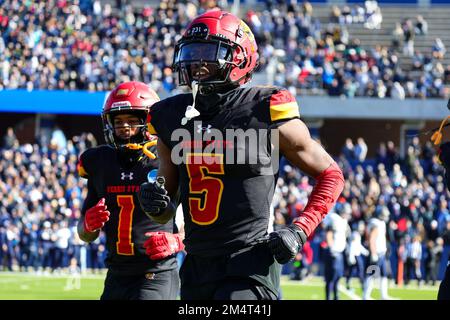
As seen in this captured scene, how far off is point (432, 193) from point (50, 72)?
1169cm

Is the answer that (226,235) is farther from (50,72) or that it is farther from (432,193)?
(50,72)

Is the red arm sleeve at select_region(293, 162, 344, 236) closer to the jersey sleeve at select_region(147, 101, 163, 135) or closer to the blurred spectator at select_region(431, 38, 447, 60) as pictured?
the jersey sleeve at select_region(147, 101, 163, 135)

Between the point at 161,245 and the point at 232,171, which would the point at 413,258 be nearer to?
the point at 161,245

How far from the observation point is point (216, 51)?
4.63 m

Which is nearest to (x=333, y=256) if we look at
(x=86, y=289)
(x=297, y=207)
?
(x=86, y=289)

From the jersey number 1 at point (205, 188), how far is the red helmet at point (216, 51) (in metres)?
0.38

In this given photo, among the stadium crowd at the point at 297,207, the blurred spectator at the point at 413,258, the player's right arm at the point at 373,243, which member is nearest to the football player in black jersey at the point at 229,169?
the player's right arm at the point at 373,243

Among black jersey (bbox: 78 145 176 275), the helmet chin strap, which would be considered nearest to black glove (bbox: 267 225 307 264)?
the helmet chin strap

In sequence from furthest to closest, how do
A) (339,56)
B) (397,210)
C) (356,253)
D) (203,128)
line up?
1. (339,56)
2. (397,210)
3. (356,253)
4. (203,128)

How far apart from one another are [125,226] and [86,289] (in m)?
9.96

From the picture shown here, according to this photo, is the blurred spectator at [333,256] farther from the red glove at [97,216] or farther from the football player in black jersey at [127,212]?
the red glove at [97,216]

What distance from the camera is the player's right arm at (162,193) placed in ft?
15.0

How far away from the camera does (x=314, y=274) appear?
1981cm

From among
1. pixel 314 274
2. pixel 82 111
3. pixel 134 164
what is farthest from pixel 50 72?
pixel 134 164
